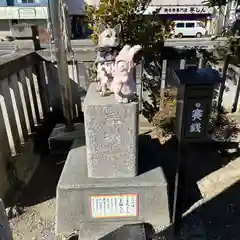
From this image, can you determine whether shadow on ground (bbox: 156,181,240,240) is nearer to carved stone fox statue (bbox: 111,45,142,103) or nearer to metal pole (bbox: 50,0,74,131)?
carved stone fox statue (bbox: 111,45,142,103)

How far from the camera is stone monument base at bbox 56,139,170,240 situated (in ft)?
10.1

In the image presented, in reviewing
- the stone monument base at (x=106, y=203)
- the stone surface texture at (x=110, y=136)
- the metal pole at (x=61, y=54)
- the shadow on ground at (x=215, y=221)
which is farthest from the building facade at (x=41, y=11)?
the stone monument base at (x=106, y=203)

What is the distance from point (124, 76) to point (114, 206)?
1.58m

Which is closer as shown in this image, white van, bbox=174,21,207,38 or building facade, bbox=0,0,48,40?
white van, bbox=174,21,207,38

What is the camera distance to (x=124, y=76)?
2.82 meters

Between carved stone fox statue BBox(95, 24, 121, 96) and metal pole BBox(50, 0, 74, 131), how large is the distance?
1958 millimetres

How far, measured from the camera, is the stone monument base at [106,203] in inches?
121

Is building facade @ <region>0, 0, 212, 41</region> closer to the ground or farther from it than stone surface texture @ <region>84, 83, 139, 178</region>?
farther from it

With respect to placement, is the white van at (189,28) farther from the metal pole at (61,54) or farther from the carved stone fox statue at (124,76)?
the carved stone fox statue at (124,76)

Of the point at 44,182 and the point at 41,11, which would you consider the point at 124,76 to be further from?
the point at 41,11

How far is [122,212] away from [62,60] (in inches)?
120

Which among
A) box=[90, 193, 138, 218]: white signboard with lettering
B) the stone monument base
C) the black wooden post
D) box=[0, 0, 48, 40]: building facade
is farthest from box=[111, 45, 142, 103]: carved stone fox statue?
box=[0, 0, 48, 40]: building facade

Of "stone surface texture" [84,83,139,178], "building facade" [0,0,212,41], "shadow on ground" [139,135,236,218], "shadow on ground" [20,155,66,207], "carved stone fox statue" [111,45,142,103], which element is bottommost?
"shadow on ground" [20,155,66,207]

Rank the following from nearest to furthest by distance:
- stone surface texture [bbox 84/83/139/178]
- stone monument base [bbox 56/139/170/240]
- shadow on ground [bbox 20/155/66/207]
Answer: stone surface texture [bbox 84/83/139/178]
stone monument base [bbox 56/139/170/240]
shadow on ground [bbox 20/155/66/207]
